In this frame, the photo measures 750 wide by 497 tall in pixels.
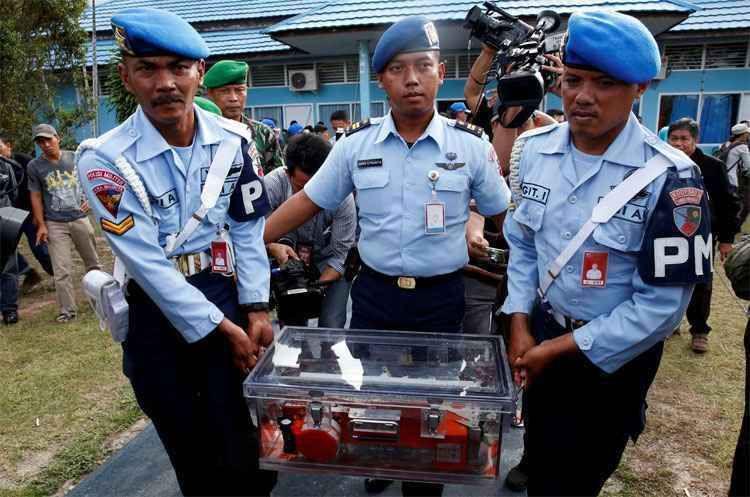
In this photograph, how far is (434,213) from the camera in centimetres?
213

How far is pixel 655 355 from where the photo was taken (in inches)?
65.8

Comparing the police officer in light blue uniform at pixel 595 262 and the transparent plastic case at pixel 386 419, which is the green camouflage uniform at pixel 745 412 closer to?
the police officer in light blue uniform at pixel 595 262

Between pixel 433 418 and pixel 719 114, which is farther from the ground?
pixel 719 114

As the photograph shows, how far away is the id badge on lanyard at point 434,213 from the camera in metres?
2.13

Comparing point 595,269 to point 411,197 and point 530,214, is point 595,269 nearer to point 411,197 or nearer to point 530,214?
point 530,214

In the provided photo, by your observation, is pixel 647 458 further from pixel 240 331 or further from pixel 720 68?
pixel 720 68

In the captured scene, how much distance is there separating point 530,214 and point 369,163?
0.74 m

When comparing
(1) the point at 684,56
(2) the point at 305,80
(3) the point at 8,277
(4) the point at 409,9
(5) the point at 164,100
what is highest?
(4) the point at 409,9

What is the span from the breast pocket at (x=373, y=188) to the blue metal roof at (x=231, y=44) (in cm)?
1055

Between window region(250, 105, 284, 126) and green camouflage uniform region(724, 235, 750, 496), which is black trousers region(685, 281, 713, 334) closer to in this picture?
green camouflage uniform region(724, 235, 750, 496)

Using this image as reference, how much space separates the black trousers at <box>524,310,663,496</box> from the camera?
166cm

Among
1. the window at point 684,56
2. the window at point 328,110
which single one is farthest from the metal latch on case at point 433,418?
the window at point 684,56

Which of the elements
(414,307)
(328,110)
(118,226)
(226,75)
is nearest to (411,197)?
(414,307)

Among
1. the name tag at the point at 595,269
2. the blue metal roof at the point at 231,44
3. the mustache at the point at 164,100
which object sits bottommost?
the name tag at the point at 595,269
